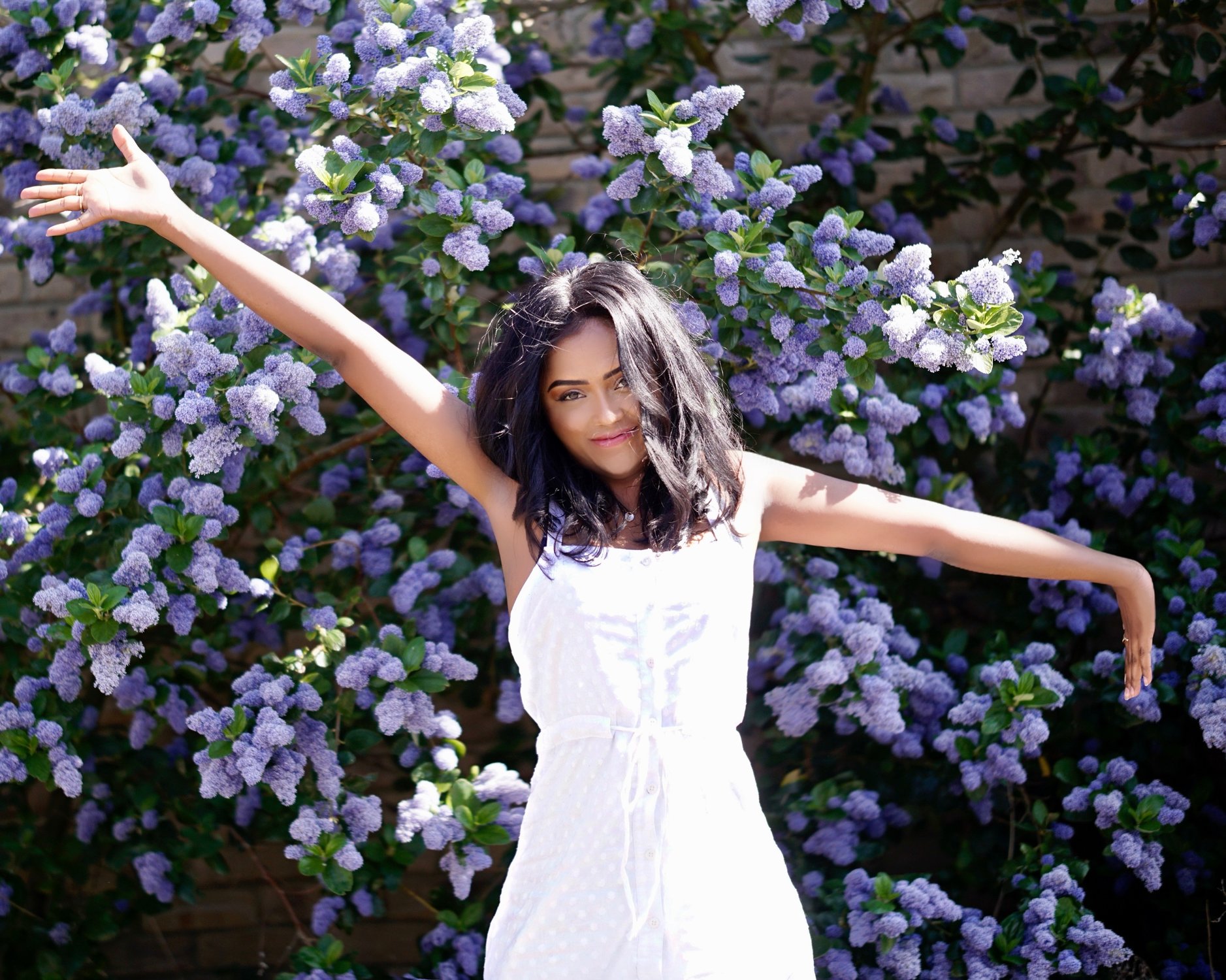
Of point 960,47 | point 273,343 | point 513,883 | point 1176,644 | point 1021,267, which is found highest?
point 960,47

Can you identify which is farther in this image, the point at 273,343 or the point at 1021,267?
the point at 1021,267

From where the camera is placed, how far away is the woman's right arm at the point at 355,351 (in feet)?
5.55

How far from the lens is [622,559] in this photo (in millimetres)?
1618

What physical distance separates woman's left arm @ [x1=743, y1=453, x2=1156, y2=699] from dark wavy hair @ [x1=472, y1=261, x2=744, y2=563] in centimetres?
8

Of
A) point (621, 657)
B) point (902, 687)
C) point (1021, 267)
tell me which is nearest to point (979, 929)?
point (902, 687)

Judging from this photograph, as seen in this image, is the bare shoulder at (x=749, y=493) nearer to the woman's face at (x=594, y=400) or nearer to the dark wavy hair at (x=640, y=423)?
the dark wavy hair at (x=640, y=423)

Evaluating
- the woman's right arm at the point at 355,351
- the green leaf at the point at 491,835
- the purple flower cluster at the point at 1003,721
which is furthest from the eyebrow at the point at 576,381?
the purple flower cluster at the point at 1003,721

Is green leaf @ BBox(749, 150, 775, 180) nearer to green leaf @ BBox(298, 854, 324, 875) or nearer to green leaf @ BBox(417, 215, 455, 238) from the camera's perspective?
green leaf @ BBox(417, 215, 455, 238)

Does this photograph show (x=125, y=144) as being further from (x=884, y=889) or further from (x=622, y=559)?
(x=884, y=889)

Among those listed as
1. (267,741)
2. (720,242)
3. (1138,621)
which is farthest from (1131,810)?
(267,741)

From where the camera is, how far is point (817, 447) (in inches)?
93.4

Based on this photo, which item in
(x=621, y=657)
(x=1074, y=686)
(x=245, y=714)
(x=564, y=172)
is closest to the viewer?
(x=621, y=657)

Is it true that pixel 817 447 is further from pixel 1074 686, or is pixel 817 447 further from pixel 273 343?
pixel 273 343

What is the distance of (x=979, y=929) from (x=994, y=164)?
66.9 inches
